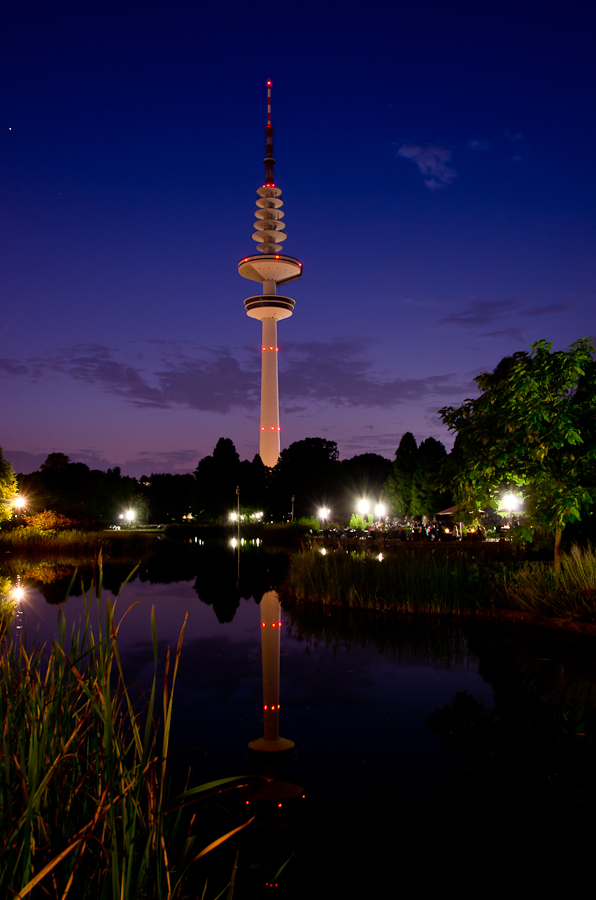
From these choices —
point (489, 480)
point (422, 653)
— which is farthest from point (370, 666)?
point (489, 480)

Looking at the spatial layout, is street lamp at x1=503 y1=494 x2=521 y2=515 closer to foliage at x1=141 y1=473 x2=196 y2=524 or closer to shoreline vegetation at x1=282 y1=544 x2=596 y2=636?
shoreline vegetation at x1=282 y1=544 x2=596 y2=636

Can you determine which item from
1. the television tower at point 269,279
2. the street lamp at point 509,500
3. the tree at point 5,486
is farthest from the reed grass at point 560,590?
the television tower at point 269,279

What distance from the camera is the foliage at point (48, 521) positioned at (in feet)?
121

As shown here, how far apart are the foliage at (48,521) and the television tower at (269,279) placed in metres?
55.5

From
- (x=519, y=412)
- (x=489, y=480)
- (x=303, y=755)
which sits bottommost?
(x=303, y=755)

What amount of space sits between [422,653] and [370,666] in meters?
1.20

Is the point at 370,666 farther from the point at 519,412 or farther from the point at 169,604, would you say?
the point at 169,604

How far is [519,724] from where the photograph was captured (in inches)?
263

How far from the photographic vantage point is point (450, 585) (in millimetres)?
14141

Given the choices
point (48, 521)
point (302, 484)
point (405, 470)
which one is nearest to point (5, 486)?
point (48, 521)

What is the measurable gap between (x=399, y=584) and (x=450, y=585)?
1131 mm

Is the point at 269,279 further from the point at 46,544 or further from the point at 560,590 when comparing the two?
the point at 560,590

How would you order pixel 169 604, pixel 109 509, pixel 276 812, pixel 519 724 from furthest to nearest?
pixel 109 509
pixel 169 604
pixel 519 724
pixel 276 812

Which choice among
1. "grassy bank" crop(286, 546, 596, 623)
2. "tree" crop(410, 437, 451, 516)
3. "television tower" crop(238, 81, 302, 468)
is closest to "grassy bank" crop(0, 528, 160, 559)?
"grassy bank" crop(286, 546, 596, 623)
